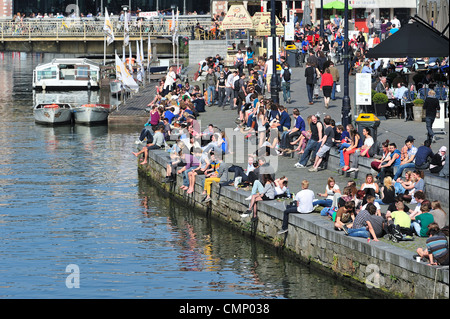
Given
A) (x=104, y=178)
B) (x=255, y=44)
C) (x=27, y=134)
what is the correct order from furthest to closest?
1. (x=255, y=44)
2. (x=27, y=134)
3. (x=104, y=178)

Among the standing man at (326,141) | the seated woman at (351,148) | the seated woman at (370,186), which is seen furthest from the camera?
the standing man at (326,141)

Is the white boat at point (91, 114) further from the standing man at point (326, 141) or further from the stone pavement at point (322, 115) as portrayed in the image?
the standing man at point (326, 141)

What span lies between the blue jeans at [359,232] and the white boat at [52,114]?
109 ft

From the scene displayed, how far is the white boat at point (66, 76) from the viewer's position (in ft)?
238

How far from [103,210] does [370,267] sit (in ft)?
42.7

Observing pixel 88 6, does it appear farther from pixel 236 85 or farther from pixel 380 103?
pixel 380 103

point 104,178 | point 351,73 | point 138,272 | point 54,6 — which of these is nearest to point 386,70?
point 351,73

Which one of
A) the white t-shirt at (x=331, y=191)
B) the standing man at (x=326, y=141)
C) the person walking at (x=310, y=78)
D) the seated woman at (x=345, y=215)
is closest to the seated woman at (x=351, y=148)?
the standing man at (x=326, y=141)

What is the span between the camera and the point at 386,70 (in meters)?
38.5

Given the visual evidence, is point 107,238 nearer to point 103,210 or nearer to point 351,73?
point 103,210

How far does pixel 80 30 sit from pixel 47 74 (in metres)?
16.4

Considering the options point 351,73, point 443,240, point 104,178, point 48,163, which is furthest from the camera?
point 351,73

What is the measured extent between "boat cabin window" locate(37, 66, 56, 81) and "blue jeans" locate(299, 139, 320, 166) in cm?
4654

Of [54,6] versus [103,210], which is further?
[54,6]
